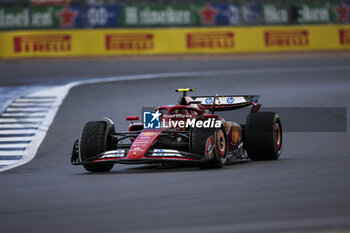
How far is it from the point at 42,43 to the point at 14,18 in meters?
2.10

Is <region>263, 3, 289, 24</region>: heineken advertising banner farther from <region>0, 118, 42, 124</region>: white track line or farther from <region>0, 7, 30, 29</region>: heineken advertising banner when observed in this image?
<region>0, 118, 42, 124</region>: white track line

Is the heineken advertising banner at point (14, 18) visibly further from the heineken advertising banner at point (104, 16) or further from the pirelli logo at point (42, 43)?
the heineken advertising banner at point (104, 16)

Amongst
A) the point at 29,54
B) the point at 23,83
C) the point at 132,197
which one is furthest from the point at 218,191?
the point at 29,54

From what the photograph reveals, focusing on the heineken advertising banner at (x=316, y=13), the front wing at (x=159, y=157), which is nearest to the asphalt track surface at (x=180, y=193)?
the front wing at (x=159, y=157)

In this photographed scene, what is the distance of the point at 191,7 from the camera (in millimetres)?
35500

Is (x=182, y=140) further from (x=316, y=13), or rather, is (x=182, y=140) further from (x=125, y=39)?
(x=316, y=13)

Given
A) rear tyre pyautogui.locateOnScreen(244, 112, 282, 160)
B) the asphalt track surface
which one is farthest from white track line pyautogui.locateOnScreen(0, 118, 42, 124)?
rear tyre pyautogui.locateOnScreen(244, 112, 282, 160)

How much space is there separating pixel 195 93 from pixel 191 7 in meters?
13.8

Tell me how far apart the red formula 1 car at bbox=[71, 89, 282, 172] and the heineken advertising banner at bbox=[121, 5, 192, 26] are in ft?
74.3

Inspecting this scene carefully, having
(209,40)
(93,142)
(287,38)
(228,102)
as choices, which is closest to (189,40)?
(209,40)

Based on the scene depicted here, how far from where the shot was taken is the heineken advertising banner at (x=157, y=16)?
115 feet

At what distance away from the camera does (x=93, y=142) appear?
37.1 ft

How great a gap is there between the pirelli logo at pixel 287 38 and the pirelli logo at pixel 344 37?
65.4 inches

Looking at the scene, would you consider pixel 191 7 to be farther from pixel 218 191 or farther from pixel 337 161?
pixel 218 191
